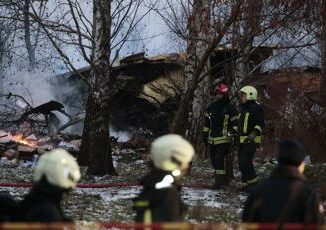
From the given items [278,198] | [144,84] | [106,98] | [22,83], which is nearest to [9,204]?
[278,198]

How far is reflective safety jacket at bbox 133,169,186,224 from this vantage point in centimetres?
391

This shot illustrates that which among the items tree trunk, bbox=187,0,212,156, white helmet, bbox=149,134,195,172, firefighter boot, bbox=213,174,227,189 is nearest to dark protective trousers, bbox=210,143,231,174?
firefighter boot, bbox=213,174,227,189

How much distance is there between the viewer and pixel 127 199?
365 inches

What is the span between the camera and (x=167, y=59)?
69.8 feet

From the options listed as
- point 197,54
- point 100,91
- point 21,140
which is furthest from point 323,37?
point 21,140

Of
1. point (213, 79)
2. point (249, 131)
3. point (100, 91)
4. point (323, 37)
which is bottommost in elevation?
point (249, 131)

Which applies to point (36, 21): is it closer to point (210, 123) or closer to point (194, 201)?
point (210, 123)

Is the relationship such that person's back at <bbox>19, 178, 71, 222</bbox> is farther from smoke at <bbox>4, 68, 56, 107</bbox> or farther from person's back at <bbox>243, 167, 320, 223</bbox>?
smoke at <bbox>4, 68, 56, 107</bbox>

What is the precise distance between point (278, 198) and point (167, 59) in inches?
692

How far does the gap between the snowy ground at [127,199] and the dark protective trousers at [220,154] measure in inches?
16.4

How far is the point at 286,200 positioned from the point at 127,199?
5.65m

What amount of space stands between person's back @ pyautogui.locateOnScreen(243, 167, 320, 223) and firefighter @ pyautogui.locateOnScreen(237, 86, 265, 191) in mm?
5775

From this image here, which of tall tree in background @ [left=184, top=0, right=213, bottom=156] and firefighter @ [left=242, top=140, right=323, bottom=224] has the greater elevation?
tall tree in background @ [left=184, top=0, right=213, bottom=156]

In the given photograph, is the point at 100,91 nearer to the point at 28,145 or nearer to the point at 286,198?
the point at 28,145
